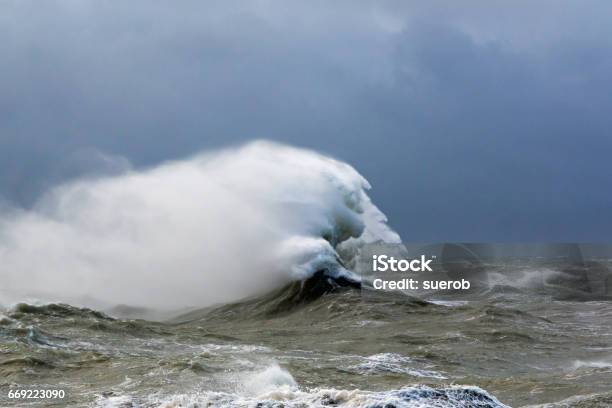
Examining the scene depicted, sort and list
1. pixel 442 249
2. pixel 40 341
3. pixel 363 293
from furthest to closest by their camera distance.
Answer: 1. pixel 442 249
2. pixel 363 293
3. pixel 40 341

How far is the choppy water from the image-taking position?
46.4 feet

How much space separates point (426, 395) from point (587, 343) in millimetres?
14023

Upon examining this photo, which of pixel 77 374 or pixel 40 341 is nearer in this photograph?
pixel 77 374

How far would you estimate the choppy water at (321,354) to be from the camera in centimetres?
1415

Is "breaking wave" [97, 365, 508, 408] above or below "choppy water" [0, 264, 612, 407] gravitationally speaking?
below

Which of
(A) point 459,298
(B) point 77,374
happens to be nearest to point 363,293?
(A) point 459,298

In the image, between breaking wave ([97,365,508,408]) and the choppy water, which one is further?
the choppy water

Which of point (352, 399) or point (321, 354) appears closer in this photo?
point (352, 399)

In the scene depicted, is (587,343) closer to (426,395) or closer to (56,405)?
(426,395)

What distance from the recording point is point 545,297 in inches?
1563

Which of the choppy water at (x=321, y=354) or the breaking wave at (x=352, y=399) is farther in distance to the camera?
the choppy water at (x=321, y=354)

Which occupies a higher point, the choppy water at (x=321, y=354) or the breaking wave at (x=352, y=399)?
the choppy water at (x=321, y=354)

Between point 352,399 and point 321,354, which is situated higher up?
point 321,354

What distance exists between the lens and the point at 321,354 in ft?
69.5
